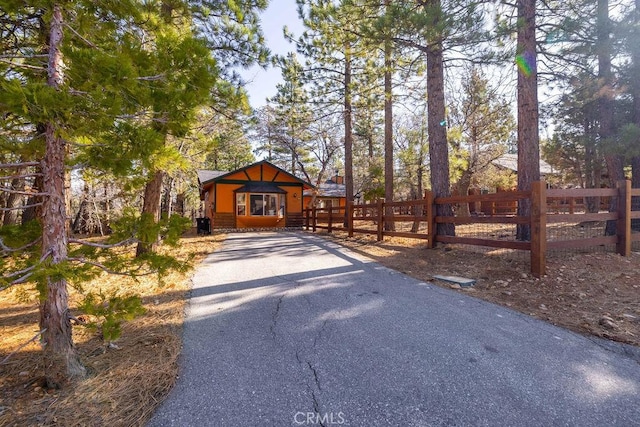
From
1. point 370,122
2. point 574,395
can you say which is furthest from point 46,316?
point 370,122

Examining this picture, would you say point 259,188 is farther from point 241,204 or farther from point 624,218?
point 624,218

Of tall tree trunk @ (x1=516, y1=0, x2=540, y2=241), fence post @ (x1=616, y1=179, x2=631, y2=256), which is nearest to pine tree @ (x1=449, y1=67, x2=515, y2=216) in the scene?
tall tree trunk @ (x1=516, y1=0, x2=540, y2=241)

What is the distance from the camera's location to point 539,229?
4160 millimetres

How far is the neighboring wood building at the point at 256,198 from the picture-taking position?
16766 mm

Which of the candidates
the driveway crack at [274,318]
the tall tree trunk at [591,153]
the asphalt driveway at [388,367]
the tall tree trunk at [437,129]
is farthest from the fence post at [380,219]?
the tall tree trunk at [591,153]

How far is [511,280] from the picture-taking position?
13.9 feet

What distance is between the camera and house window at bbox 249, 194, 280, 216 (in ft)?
57.5

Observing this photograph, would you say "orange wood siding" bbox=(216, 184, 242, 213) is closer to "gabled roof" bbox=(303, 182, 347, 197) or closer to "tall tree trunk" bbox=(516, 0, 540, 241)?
"gabled roof" bbox=(303, 182, 347, 197)

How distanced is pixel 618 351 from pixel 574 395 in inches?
40.9

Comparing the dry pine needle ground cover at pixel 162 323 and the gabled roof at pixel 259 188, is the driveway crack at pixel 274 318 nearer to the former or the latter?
the dry pine needle ground cover at pixel 162 323

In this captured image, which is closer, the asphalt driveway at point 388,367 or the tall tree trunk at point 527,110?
the asphalt driveway at point 388,367

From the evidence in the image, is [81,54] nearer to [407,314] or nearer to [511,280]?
[407,314]

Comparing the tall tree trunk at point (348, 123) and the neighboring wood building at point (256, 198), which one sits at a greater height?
the tall tree trunk at point (348, 123)
